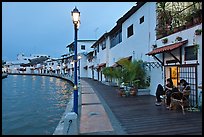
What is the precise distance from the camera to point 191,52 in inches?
390

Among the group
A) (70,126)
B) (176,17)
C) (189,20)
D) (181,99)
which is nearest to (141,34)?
(176,17)

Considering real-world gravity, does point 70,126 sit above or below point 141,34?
below

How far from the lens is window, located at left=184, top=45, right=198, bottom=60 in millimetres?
9445

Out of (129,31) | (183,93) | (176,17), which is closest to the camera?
(183,93)

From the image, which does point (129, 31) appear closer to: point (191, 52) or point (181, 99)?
point (191, 52)

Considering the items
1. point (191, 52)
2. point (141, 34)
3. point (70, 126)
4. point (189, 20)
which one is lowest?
point (70, 126)

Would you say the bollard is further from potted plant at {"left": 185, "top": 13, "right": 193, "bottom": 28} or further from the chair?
potted plant at {"left": 185, "top": 13, "right": 193, "bottom": 28}

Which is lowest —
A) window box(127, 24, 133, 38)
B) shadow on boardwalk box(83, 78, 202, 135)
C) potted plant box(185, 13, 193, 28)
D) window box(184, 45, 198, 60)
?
shadow on boardwalk box(83, 78, 202, 135)

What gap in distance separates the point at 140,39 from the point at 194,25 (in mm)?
7239

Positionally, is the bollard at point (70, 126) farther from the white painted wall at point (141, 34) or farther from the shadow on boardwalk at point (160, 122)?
the white painted wall at point (141, 34)

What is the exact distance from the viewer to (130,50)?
19.5m

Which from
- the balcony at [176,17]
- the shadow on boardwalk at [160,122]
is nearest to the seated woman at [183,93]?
the shadow on boardwalk at [160,122]

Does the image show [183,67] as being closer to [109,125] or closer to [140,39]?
[109,125]

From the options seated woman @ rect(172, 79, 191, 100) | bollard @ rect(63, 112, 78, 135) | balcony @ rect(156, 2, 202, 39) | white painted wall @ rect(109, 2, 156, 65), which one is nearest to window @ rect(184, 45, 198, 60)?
balcony @ rect(156, 2, 202, 39)
